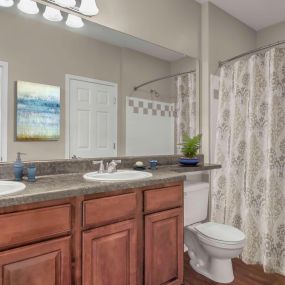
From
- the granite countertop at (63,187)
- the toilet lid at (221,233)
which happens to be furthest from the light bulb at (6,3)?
the toilet lid at (221,233)

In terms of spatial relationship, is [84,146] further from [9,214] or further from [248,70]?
[248,70]

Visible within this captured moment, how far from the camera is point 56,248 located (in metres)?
1.21

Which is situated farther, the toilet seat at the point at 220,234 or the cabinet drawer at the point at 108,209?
the toilet seat at the point at 220,234

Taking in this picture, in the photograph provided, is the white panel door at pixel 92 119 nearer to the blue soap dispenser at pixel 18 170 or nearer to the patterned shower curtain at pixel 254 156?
the blue soap dispenser at pixel 18 170

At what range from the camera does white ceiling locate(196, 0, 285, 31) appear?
2.54 metres

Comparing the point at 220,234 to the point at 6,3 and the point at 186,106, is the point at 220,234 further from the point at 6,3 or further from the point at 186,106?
the point at 6,3

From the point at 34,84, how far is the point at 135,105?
33.2 inches

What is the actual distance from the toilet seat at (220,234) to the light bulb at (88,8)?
6.08ft

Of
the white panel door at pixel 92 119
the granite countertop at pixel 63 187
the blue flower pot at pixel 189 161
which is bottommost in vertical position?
the granite countertop at pixel 63 187

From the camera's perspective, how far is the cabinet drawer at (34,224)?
3.52ft

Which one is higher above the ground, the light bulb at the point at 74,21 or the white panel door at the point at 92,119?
the light bulb at the point at 74,21

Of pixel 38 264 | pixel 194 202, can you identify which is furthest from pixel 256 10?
pixel 38 264

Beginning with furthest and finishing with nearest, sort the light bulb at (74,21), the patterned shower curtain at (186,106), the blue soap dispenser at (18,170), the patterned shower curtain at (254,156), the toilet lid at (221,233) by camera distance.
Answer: the patterned shower curtain at (186,106) < the patterned shower curtain at (254,156) < the toilet lid at (221,233) < the light bulb at (74,21) < the blue soap dispenser at (18,170)

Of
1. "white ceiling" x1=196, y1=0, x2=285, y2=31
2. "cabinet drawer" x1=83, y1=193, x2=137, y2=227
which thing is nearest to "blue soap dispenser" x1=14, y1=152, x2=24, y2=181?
"cabinet drawer" x1=83, y1=193, x2=137, y2=227
